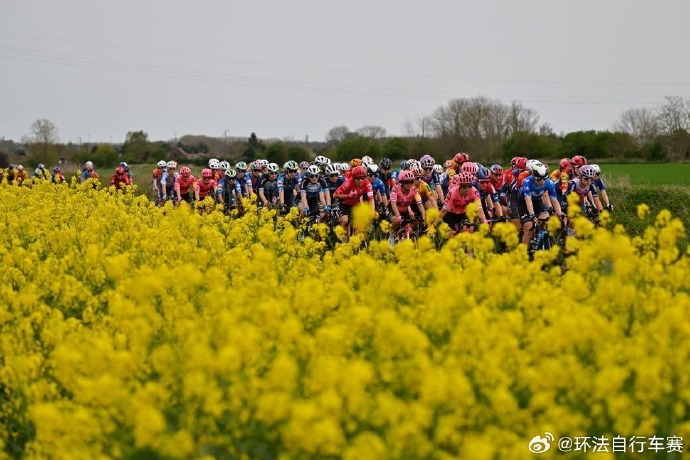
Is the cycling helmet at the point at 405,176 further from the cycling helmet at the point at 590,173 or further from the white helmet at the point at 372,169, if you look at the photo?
the white helmet at the point at 372,169

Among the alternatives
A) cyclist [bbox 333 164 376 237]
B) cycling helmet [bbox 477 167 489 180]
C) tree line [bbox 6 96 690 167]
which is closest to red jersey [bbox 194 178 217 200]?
cyclist [bbox 333 164 376 237]

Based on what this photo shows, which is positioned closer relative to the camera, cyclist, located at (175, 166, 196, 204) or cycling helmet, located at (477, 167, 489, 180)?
cycling helmet, located at (477, 167, 489, 180)

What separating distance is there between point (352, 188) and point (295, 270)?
6.74 m

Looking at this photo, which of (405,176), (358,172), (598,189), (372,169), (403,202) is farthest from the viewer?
(372,169)

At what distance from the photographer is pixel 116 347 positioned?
20.1 feet

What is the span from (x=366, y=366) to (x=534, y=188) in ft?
35.9

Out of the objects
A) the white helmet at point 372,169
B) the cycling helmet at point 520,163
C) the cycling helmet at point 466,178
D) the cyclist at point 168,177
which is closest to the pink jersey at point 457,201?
the cycling helmet at point 466,178

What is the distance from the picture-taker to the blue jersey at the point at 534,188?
48.9 feet

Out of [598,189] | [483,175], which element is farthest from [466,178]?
[598,189]

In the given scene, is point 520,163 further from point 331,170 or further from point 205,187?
point 205,187

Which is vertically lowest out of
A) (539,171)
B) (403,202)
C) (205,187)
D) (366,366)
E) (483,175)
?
(366,366)

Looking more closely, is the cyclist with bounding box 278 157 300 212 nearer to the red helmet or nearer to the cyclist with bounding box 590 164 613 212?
the red helmet

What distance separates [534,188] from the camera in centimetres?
1508

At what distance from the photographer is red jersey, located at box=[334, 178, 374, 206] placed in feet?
49.6
